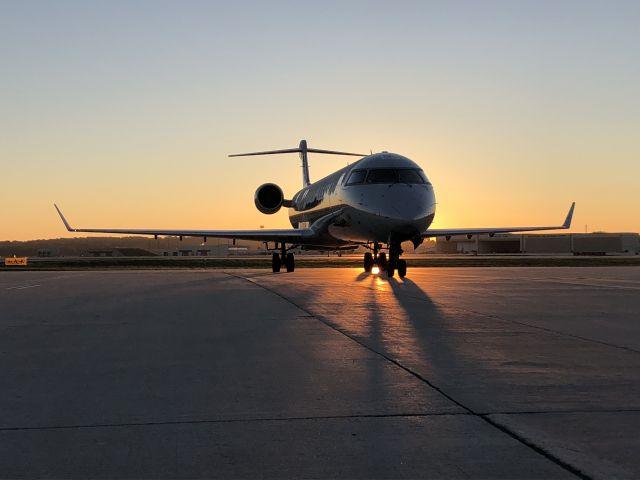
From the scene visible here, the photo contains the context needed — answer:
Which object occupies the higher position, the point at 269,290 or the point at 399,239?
the point at 399,239

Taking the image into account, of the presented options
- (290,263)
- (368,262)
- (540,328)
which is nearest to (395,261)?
(368,262)

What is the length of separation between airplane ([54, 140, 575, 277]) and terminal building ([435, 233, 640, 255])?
225 feet

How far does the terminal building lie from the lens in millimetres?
102688

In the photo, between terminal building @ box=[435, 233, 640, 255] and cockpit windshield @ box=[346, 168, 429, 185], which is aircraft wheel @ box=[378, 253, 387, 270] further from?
terminal building @ box=[435, 233, 640, 255]

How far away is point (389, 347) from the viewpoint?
775 cm

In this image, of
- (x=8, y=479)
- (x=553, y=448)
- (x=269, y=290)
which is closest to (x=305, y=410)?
(x=553, y=448)

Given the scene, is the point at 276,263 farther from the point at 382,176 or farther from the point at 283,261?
the point at 382,176

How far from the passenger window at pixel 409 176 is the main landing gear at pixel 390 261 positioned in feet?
6.74

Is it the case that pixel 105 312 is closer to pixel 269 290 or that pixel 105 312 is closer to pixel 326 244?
pixel 269 290

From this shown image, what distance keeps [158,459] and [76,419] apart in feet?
3.76

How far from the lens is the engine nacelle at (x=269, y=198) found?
114 feet

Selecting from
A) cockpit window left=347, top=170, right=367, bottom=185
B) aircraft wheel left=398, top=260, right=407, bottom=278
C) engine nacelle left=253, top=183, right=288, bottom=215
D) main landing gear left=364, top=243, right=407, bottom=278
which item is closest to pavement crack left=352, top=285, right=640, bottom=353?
main landing gear left=364, top=243, right=407, bottom=278

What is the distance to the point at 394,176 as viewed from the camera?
2162 centimetres

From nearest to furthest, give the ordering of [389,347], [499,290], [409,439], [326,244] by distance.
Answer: [409,439], [389,347], [499,290], [326,244]
